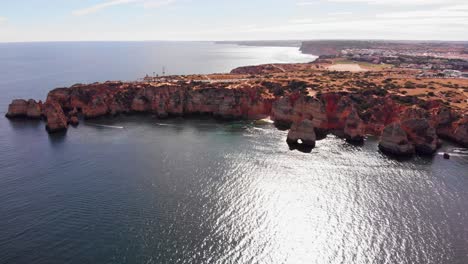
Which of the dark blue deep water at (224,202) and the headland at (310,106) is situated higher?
the headland at (310,106)

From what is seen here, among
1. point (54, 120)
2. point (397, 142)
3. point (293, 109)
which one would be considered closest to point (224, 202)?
point (397, 142)

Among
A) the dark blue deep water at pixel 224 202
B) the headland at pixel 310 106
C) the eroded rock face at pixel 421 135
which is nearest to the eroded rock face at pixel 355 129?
the headland at pixel 310 106

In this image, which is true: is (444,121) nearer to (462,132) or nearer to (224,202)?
(462,132)

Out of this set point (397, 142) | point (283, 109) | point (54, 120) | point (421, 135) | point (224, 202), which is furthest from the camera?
point (283, 109)

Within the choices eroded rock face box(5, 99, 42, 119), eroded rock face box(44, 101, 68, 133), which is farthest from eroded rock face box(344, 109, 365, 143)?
eroded rock face box(5, 99, 42, 119)

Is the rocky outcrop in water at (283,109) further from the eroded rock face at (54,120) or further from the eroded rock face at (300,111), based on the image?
the eroded rock face at (54,120)

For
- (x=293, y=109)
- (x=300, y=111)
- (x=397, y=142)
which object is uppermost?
(x=293, y=109)
